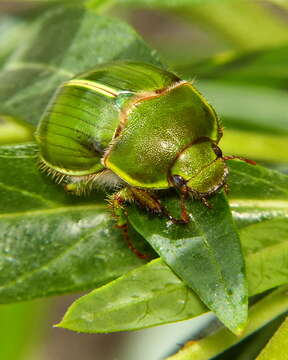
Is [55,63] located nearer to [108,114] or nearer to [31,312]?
[108,114]

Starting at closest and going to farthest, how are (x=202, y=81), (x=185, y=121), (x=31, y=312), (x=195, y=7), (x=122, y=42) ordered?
(x=185, y=121) < (x=122, y=42) < (x=202, y=81) < (x=195, y=7) < (x=31, y=312)

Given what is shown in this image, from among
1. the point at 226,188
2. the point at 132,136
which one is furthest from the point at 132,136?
the point at 226,188

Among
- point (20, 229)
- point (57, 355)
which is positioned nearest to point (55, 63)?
point (20, 229)

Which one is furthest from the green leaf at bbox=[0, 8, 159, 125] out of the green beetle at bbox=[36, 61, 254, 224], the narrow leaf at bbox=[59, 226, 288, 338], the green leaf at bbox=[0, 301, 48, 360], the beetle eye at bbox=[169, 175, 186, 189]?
the green leaf at bbox=[0, 301, 48, 360]

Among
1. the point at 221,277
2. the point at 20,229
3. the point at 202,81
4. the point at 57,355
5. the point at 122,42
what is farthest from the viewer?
the point at 57,355

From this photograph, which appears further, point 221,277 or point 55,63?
point 55,63

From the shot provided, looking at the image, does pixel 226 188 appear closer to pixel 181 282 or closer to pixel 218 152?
pixel 218 152
